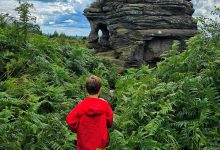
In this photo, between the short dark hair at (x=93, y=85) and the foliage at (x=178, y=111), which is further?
the foliage at (x=178, y=111)

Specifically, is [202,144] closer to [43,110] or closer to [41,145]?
[41,145]

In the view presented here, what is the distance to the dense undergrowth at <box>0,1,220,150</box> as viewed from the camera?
7.41m

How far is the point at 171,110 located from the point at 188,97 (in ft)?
2.12

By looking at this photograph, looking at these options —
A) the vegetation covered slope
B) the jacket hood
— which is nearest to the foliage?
the jacket hood

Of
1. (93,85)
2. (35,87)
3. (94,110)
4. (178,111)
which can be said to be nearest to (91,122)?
(94,110)

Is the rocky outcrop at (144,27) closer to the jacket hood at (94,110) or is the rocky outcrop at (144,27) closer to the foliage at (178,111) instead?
the foliage at (178,111)

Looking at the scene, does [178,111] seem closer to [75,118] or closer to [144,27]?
[75,118]

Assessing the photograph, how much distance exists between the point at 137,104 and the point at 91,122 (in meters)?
1.92

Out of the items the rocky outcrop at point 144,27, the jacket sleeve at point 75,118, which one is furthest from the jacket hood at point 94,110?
the rocky outcrop at point 144,27

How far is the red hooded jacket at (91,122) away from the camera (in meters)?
6.85

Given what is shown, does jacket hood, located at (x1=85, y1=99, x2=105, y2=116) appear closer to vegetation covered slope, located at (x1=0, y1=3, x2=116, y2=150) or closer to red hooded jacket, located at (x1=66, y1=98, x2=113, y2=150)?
red hooded jacket, located at (x1=66, y1=98, x2=113, y2=150)

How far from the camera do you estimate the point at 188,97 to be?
27.3 ft

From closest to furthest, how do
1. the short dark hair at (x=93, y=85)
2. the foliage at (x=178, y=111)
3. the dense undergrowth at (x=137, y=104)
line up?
the short dark hair at (x=93, y=85), the foliage at (x=178, y=111), the dense undergrowth at (x=137, y=104)

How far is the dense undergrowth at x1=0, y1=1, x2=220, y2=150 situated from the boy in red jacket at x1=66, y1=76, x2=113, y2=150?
10.5 inches
